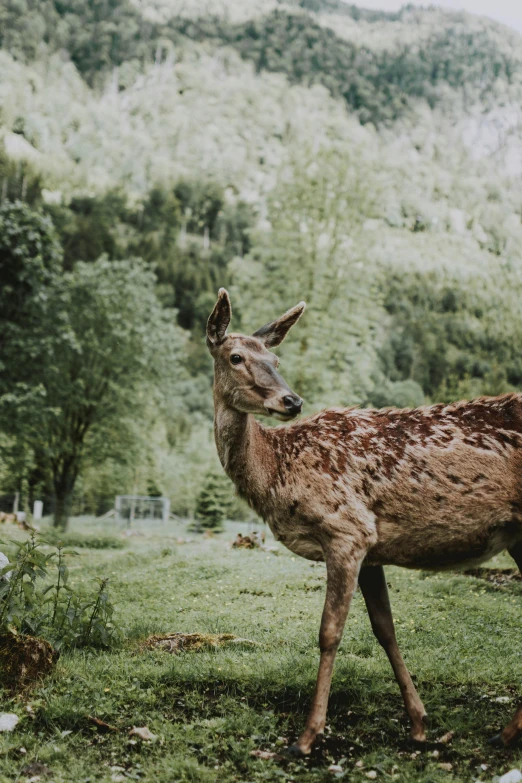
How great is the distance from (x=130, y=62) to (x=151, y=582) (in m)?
203

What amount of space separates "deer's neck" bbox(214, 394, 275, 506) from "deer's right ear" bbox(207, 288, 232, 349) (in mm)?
552

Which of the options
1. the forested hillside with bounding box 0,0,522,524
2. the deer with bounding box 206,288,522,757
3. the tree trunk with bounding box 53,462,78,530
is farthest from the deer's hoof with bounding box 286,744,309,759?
the tree trunk with bounding box 53,462,78,530

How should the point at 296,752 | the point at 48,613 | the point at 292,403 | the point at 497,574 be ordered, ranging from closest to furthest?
the point at 296,752 < the point at 292,403 < the point at 48,613 < the point at 497,574

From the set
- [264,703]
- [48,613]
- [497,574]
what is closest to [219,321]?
[264,703]

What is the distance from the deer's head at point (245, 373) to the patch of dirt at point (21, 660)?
285 centimetres

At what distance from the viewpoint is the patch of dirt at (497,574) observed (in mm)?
13886

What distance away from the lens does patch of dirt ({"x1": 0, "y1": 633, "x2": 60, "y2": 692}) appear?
244 inches

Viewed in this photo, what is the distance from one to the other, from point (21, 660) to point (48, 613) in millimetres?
1350

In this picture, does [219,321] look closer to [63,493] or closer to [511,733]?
[511,733]

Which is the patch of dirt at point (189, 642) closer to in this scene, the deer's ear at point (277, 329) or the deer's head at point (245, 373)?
the deer's head at point (245, 373)

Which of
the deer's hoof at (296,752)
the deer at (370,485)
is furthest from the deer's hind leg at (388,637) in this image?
the deer's hoof at (296,752)

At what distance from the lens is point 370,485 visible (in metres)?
5.68

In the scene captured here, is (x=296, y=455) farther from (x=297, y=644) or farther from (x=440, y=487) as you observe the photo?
(x=297, y=644)

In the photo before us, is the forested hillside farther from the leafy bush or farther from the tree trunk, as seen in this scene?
the leafy bush
